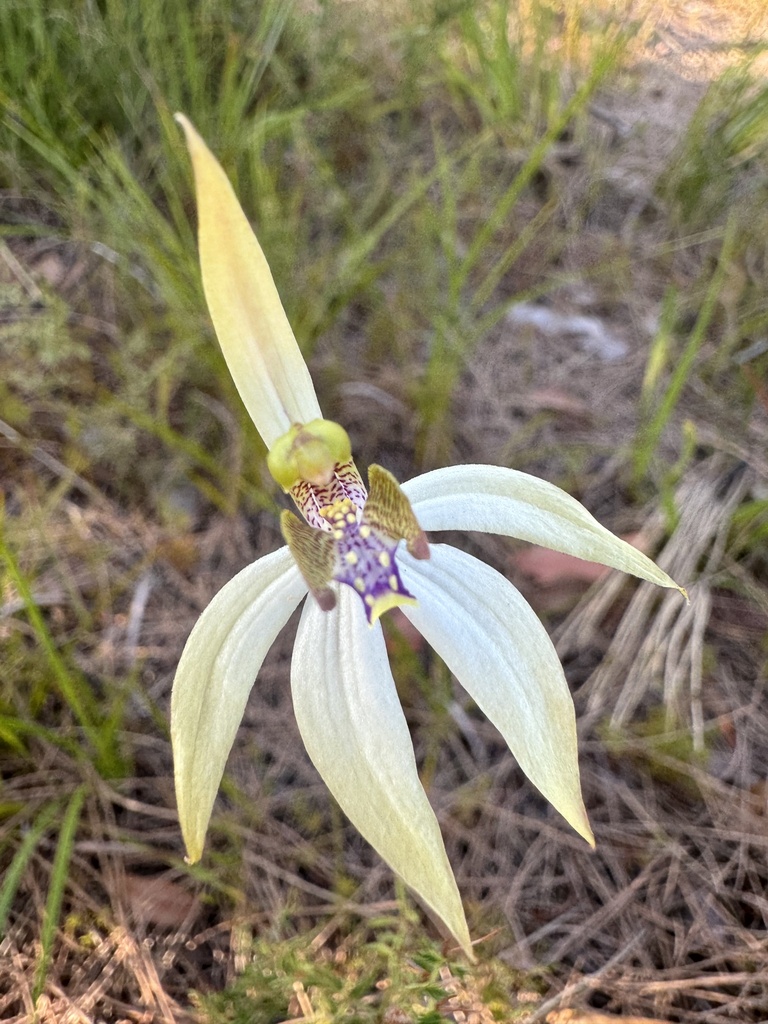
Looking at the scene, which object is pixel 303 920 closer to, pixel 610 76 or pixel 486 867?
pixel 486 867

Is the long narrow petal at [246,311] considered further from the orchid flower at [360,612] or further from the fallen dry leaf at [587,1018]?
the fallen dry leaf at [587,1018]

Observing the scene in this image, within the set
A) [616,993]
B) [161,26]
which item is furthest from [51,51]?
[616,993]

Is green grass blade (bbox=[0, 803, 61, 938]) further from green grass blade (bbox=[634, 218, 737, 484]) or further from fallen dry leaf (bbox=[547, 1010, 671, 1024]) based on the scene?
green grass blade (bbox=[634, 218, 737, 484])

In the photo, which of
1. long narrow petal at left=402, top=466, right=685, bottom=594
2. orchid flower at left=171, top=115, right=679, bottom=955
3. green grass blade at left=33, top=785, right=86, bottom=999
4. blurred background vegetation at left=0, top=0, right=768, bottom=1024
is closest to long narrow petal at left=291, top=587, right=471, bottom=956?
orchid flower at left=171, top=115, right=679, bottom=955

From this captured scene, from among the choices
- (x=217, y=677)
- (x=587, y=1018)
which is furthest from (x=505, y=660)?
(x=587, y=1018)

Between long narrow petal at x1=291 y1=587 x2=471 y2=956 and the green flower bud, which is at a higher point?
the green flower bud

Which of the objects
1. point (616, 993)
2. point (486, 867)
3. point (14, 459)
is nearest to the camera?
point (616, 993)

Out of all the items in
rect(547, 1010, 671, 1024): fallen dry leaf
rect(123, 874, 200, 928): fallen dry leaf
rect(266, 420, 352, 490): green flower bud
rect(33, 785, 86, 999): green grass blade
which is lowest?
rect(547, 1010, 671, 1024): fallen dry leaf
